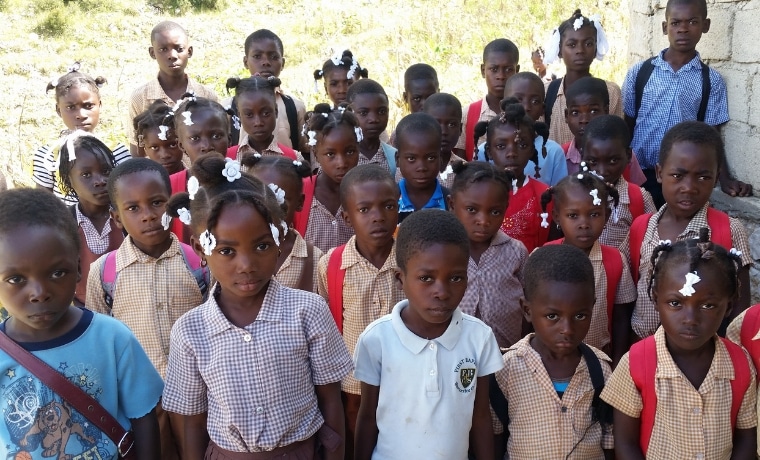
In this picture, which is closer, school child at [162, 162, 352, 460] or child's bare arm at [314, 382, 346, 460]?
school child at [162, 162, 352, 460]

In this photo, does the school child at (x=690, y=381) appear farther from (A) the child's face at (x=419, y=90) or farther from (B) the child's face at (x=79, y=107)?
(B) the child's face at (x=79, y=107)

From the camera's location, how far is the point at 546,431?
89.9 inches

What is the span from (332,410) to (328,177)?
172 cm

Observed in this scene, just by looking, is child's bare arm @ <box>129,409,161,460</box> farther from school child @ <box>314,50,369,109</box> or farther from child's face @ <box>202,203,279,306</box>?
school child @ <box>314,50,369,109</box>

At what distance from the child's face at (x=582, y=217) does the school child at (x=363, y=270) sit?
77cm

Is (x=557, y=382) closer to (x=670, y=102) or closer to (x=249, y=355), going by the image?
(x=249, y=355)

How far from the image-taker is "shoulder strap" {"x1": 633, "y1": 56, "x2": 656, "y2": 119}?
4215 mm

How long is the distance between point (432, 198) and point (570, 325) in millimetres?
1352

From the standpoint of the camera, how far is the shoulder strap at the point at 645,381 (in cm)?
219

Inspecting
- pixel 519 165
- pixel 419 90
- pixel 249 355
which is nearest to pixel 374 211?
pixel 249 355

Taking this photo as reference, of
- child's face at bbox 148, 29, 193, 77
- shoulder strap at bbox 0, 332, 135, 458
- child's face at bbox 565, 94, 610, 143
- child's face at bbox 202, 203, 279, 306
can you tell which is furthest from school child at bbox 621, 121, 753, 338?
child's face at bbox 148, 29, 193, 77

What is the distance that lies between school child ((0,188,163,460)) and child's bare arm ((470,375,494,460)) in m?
1.06

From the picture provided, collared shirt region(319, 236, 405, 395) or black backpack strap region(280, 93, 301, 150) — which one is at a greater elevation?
black backpack strap region(280, 93, 301, 150)

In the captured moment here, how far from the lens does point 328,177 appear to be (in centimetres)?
360
